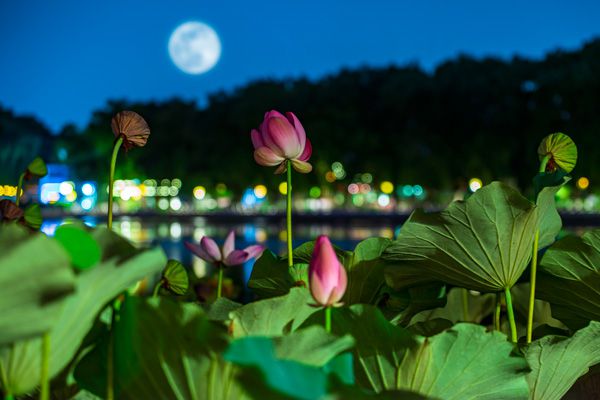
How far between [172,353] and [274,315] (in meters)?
0.22

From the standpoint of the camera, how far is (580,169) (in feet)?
150

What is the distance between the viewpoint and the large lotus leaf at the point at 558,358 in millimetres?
1390

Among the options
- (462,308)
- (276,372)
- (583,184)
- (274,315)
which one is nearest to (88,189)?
(583,184)

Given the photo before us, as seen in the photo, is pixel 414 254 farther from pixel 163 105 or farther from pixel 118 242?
pixel 163 105

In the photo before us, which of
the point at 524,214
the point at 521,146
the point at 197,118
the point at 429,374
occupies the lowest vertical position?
the point at 429,374

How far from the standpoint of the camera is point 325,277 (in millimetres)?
1045

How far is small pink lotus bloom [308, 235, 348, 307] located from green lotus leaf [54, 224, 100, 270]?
0.95 feet

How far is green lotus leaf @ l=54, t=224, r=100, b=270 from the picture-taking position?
0.97 m

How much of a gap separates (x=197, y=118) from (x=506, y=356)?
210 ft

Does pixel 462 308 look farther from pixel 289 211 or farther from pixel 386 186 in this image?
pixel 386 186

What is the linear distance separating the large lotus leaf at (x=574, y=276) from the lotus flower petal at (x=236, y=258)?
70 cm

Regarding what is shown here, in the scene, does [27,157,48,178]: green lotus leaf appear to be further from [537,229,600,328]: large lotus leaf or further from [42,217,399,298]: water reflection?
[42,217,399,298]: water reflection

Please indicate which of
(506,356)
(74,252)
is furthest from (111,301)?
(506,356)

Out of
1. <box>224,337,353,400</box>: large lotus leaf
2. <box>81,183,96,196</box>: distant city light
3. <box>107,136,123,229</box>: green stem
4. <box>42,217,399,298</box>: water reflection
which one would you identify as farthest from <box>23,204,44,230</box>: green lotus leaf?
<box>81,183,96,196</box>: distant city light
